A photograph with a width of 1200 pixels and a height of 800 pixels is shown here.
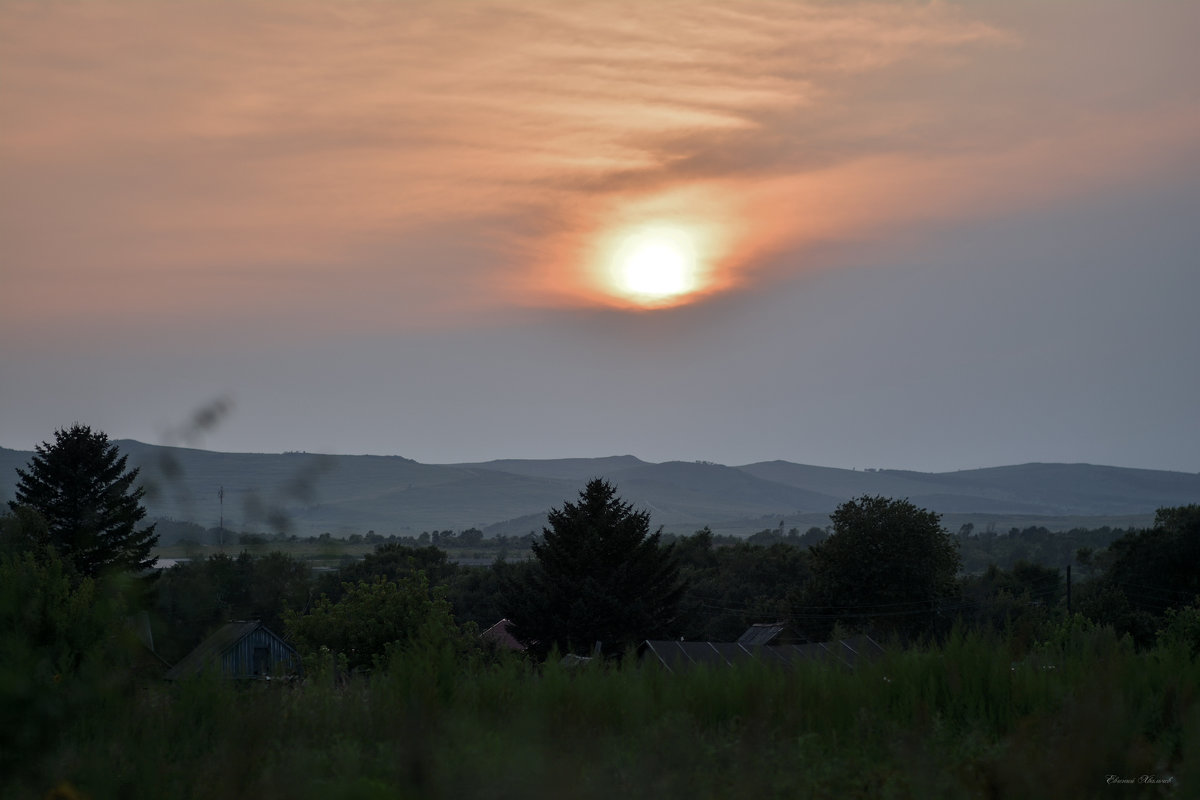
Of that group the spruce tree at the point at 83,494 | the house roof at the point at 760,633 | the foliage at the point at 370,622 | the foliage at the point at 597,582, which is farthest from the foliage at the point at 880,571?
the spruce tree at the point at 83,494

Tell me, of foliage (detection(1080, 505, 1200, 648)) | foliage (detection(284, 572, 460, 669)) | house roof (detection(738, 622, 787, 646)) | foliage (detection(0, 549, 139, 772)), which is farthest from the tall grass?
foliage (detection(1080, 505, 1200, 648))

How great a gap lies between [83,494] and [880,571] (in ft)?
140

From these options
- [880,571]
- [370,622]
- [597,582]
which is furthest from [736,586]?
[370,622]

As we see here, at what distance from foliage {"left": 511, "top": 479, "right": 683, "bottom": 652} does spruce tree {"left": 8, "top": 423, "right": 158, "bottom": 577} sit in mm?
19615

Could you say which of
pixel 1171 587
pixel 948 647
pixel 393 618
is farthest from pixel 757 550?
pixel 948 647

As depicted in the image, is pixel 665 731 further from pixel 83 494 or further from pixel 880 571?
pixel 880 571

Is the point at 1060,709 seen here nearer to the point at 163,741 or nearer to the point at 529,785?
the point at 529,785

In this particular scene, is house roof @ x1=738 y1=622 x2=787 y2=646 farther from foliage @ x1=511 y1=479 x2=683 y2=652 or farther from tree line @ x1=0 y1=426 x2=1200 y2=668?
foliage @ x1=511 y1=479 x2=683 y2=652

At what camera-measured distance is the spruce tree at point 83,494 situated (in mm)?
51844

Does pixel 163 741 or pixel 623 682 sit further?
pixel 623 682

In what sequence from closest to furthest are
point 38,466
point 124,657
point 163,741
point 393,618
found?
1. point 163,741
2. point 124,657
3. point 393,618
4. point 38,466

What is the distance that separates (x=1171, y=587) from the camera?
2260 inches

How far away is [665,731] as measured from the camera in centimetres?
793

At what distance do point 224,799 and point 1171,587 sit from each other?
60.8m
